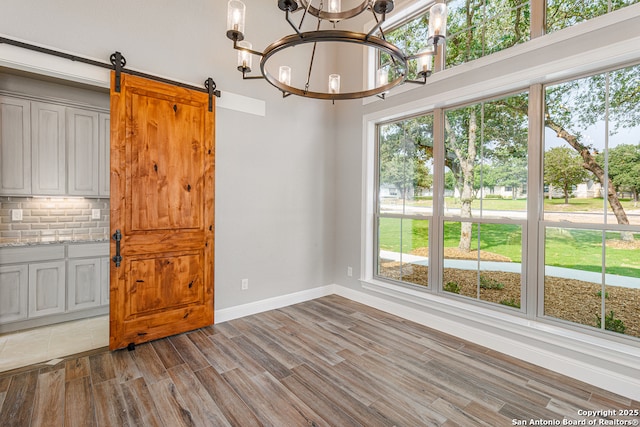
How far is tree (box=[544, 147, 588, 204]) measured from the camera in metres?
2.46

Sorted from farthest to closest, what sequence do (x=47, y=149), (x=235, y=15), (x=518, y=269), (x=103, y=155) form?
1. (x=103, y=155)
2. (x=47, y=149)
3. (x=518, y=269)
4. (x=235, y=15)

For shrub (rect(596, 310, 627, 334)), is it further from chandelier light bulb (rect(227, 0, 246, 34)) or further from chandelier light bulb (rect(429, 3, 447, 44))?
chandelier light bulb (rect(227, 0, 246, 34))

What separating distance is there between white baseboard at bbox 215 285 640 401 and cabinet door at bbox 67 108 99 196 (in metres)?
2.20

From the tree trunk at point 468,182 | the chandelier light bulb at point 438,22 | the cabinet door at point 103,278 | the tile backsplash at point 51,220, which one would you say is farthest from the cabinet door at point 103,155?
the tree trunk at point 468,182

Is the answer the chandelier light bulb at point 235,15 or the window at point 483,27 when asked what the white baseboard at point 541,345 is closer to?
the window at point 483,27

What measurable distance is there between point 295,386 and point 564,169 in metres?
2.80

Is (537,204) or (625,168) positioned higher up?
(625,168)

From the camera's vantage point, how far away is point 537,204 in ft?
8.59

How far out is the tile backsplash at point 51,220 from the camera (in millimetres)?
3305

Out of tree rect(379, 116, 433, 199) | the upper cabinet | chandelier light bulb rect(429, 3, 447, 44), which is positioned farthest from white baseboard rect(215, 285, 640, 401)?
chandelier light bulb rect(429, 3, 447, 44)

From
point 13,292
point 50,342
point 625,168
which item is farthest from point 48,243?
point 625,168

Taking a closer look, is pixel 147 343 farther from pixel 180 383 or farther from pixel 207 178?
pixel 207 178

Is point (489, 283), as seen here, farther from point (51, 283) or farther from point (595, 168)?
point (51, 283)

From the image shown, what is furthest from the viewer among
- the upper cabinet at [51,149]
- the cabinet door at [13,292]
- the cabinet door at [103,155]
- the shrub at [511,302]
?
the cabinet door at [103,155]
